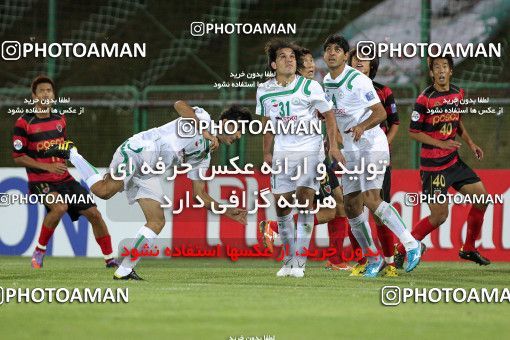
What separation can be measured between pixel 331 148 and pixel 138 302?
243 cm

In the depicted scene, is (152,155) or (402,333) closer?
(402,333)

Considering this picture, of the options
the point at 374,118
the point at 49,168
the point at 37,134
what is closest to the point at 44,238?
the point at 49,168

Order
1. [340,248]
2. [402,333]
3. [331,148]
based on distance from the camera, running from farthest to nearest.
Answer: [340,248], [331,148], [402,333]

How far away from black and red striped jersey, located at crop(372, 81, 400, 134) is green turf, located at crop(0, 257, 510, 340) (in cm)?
147

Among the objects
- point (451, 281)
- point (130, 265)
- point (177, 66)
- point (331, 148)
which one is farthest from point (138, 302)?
point (177, 66)

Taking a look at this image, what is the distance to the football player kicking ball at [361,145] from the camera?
10.6 metres

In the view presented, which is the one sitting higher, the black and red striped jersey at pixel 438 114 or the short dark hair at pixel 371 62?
the short dark hair at pixel 371 62

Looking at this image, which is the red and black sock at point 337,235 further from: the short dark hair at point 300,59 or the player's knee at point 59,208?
the player's knee at point 59,208

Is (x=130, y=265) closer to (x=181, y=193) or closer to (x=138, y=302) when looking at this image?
(x=138, y=302)

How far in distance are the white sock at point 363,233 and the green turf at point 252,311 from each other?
322 mm

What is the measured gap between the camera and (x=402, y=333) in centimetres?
705

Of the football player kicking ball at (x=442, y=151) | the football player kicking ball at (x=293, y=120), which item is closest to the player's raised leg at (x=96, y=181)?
the football player kicking ball at (x=293, y=120)

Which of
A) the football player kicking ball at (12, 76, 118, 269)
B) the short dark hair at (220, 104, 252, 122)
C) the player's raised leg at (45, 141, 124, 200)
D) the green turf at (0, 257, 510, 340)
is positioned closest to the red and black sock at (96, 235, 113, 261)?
the football player kicking ball at (12, 76, 118, 269)

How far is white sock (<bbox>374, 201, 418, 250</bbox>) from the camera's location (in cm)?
1049
